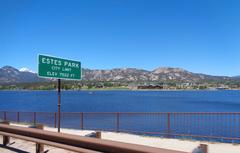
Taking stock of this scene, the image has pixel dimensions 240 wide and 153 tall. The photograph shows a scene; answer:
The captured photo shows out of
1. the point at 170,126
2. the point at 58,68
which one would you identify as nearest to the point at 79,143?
the point at 58,68

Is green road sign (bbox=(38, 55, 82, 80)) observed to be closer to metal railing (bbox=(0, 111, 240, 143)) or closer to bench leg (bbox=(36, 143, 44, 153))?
bench leg (bbox=(36, 143, 44, 153))

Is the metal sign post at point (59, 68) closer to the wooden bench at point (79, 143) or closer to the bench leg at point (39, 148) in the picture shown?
the wooden bench at point (79, 143)

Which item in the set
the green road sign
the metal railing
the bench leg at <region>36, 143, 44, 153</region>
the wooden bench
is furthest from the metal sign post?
the metal railing

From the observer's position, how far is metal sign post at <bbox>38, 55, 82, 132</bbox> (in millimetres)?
10180

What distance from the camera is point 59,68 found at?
10.8 m

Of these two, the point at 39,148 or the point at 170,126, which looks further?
the point at 170,126

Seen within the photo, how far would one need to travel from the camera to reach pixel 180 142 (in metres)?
12.2

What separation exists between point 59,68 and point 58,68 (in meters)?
0.05

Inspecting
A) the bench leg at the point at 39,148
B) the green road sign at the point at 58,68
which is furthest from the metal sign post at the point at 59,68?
the bench leg at the point at 39,148

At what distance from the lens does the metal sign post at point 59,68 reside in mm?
10180

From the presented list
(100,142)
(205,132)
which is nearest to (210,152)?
(100,142)

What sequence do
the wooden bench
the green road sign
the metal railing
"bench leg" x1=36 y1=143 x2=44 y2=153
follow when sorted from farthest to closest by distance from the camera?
the metal railing → the green road sign → "bench leg" x1=36 y1=143 x2=44 y2=153 → the wooden bench

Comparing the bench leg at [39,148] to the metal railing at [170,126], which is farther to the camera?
the metal railing at [170,126]

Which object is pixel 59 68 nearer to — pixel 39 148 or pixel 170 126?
pixel 39 148
